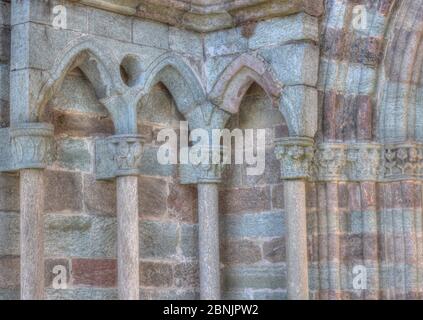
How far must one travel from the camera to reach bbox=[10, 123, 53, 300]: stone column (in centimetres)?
679

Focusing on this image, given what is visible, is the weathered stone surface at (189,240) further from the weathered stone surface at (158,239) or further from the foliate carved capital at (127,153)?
the foliate carved capital at (127,153)

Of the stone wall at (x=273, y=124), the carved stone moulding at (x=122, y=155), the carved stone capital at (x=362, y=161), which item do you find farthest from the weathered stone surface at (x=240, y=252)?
the carved stone moulding at (x=122, y=155)

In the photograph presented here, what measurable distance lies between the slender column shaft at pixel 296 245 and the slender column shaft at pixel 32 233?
5.72 ft

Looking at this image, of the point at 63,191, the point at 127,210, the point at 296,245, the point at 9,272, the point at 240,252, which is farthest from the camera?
the point at 240,252

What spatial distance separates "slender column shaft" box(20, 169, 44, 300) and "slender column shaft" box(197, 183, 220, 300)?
55.2 inches

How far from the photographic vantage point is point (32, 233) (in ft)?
22.4

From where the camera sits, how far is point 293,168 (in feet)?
25.5

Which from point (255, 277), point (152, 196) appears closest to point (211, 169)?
point (152, 196)

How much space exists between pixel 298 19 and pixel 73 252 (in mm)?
2141

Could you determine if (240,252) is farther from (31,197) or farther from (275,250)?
(31,197)

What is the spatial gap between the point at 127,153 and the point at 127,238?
1.76 feet

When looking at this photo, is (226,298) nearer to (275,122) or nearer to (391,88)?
(275,122)

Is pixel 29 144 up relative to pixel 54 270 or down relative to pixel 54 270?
up

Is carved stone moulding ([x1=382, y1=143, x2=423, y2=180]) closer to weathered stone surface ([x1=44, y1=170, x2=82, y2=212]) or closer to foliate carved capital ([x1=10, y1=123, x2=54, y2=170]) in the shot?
weathered stone surface ([x1=44, y1=170, x2=82, y2=212])
